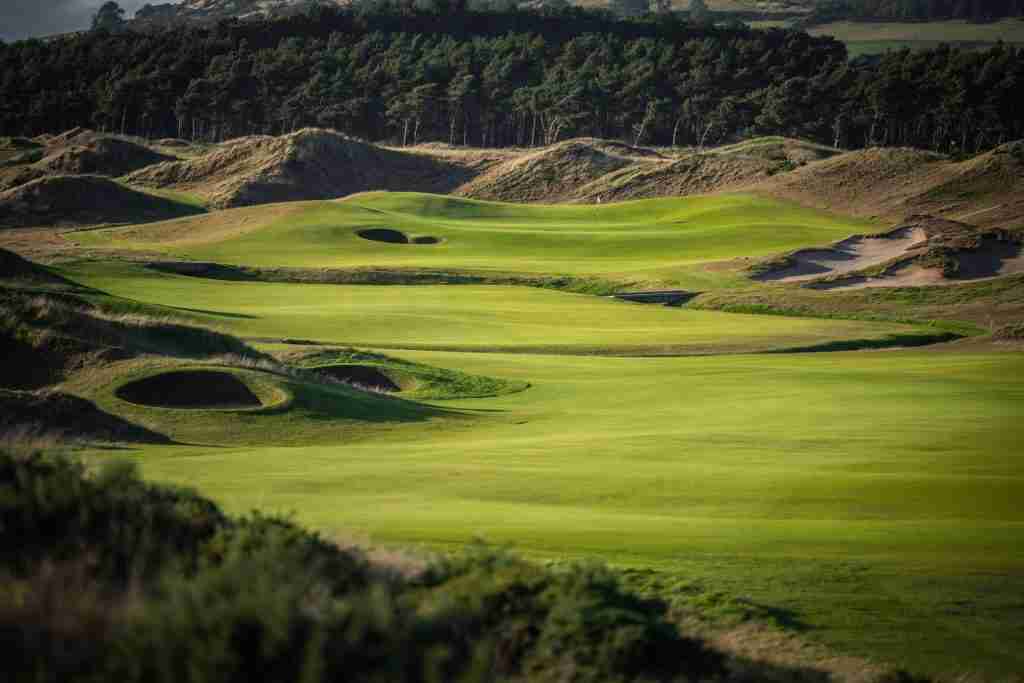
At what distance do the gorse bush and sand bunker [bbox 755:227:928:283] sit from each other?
45706 mm

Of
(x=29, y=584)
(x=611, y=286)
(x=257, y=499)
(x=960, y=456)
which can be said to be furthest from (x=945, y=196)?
(x=29, y=584)

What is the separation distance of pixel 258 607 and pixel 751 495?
10027 mm

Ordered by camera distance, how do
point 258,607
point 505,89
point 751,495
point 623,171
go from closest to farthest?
1. point 258,607
2. point 751,495
3. point 623,171
4. point 505,89

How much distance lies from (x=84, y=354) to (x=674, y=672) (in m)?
16.9

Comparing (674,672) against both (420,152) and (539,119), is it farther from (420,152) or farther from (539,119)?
(539,119)

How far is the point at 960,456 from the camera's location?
19203 mm

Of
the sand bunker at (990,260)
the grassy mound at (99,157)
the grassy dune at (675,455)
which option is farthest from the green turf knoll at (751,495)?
the grassy mound at (99,157)

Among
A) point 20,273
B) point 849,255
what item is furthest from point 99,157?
point 20,273

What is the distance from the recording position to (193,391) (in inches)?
930

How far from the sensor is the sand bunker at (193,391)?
906 inches

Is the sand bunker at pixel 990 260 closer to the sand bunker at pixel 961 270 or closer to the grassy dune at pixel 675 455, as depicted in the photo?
the sand bunker at pixel 961 270

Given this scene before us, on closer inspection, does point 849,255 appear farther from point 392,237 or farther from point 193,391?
point 193,391

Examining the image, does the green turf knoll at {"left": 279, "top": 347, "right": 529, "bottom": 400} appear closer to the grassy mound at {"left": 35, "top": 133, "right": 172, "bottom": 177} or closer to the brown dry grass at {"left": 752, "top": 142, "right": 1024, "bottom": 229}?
the brown dry grass at {"left": 752, "top": 142, "right": 1024, "bottom": 229}

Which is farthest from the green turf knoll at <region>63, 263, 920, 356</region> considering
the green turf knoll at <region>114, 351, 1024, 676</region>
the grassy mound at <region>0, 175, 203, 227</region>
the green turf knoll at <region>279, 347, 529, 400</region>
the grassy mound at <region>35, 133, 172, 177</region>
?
the grassy mound at <region>35, 133, 172, 177</region>
